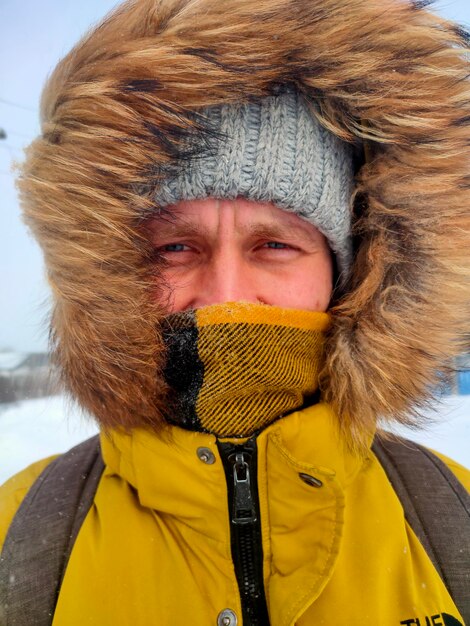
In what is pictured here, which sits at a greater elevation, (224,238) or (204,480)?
(224,238)

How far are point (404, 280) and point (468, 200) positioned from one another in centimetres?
21

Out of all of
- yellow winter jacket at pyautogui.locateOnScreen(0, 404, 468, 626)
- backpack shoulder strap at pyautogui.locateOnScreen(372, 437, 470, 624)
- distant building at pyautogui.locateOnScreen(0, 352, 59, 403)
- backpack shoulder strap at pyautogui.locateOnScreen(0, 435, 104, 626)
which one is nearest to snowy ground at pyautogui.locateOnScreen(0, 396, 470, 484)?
distant building at pyautogui.locateOnScreen(0, 352, 59, 403)

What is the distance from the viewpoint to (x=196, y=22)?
967 millimetres

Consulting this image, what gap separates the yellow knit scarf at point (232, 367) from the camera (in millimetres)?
898

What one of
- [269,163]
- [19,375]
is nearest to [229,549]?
[269,163]

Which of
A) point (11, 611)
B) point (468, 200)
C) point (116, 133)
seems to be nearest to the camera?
point (11, 611)

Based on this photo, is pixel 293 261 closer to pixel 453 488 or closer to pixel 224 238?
pixel 224 238

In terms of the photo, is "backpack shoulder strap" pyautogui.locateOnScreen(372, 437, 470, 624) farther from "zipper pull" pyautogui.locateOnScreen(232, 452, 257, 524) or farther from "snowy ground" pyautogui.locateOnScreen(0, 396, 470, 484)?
"snowy ground" pyautogui.locateOnScreen(0, 396, 470, 484)

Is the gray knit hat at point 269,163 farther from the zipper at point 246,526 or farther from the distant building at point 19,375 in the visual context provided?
the distant building at point 19,375

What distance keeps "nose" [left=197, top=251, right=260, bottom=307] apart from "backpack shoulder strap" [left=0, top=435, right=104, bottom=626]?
454mm

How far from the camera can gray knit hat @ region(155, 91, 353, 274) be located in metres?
0.97

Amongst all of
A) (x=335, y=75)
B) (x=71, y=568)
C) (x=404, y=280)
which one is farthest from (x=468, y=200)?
(x=71, y=568)

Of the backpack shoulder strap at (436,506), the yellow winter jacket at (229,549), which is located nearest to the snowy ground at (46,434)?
the backpack shoulder strap at (436,506)

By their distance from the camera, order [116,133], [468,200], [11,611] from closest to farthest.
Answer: [11,611] → [116,133] → [468,200]
